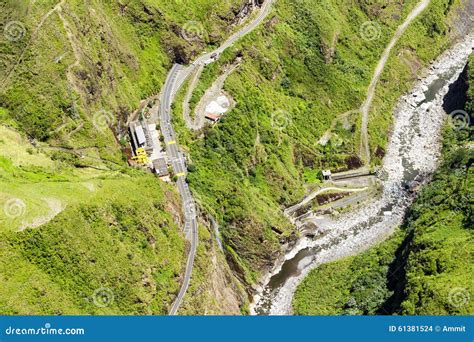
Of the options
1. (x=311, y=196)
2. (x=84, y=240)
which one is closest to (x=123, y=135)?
(x=84, y=240)

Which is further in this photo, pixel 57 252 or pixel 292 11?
pixel 292 11

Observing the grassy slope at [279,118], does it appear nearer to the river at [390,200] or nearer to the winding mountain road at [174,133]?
the winding mountain road at [174,133]

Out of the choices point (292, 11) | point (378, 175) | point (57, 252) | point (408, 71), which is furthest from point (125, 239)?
point (408, 71)

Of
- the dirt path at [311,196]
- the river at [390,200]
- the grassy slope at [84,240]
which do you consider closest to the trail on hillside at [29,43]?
the grassy slope at [84,240]

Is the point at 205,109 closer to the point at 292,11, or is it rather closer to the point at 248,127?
the point at 248,127

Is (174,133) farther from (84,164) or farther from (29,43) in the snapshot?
(29,43)

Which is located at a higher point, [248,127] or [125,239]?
[248,127]
